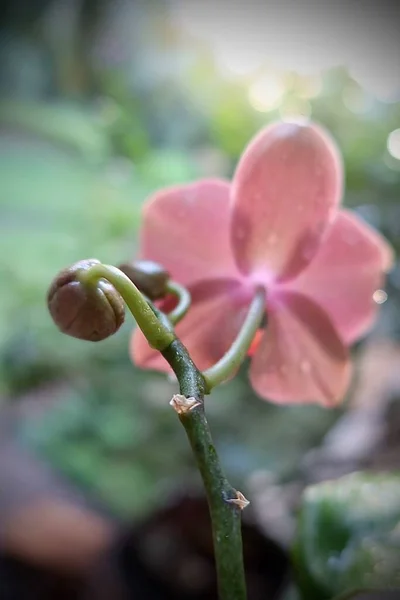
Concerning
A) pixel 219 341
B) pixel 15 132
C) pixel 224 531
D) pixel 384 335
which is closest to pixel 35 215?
pixel 15 132

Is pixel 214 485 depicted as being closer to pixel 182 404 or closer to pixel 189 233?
pixel 182 404

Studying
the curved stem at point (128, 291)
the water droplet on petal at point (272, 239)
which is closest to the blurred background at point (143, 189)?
the water droplet on petal at point (272, 239)

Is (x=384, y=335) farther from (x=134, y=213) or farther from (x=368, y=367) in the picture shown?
(x=134, y=213)

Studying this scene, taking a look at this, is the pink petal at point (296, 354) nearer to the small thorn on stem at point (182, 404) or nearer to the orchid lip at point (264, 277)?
the orchid lip at point (264, 277)

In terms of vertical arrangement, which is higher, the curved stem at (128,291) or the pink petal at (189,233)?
the pink petal at (189,233)

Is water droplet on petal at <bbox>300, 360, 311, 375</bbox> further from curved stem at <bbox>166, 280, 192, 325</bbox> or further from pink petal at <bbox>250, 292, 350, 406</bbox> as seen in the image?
curved stem at <bbox>166, 280, 192, 325</bbox>

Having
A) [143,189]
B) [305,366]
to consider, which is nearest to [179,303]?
[305,366]

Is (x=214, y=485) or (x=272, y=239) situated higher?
(x=272, y=239)

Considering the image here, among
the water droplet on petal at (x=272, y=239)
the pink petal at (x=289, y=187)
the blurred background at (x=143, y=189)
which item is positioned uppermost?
the blurred background at (x=143, y=189)
